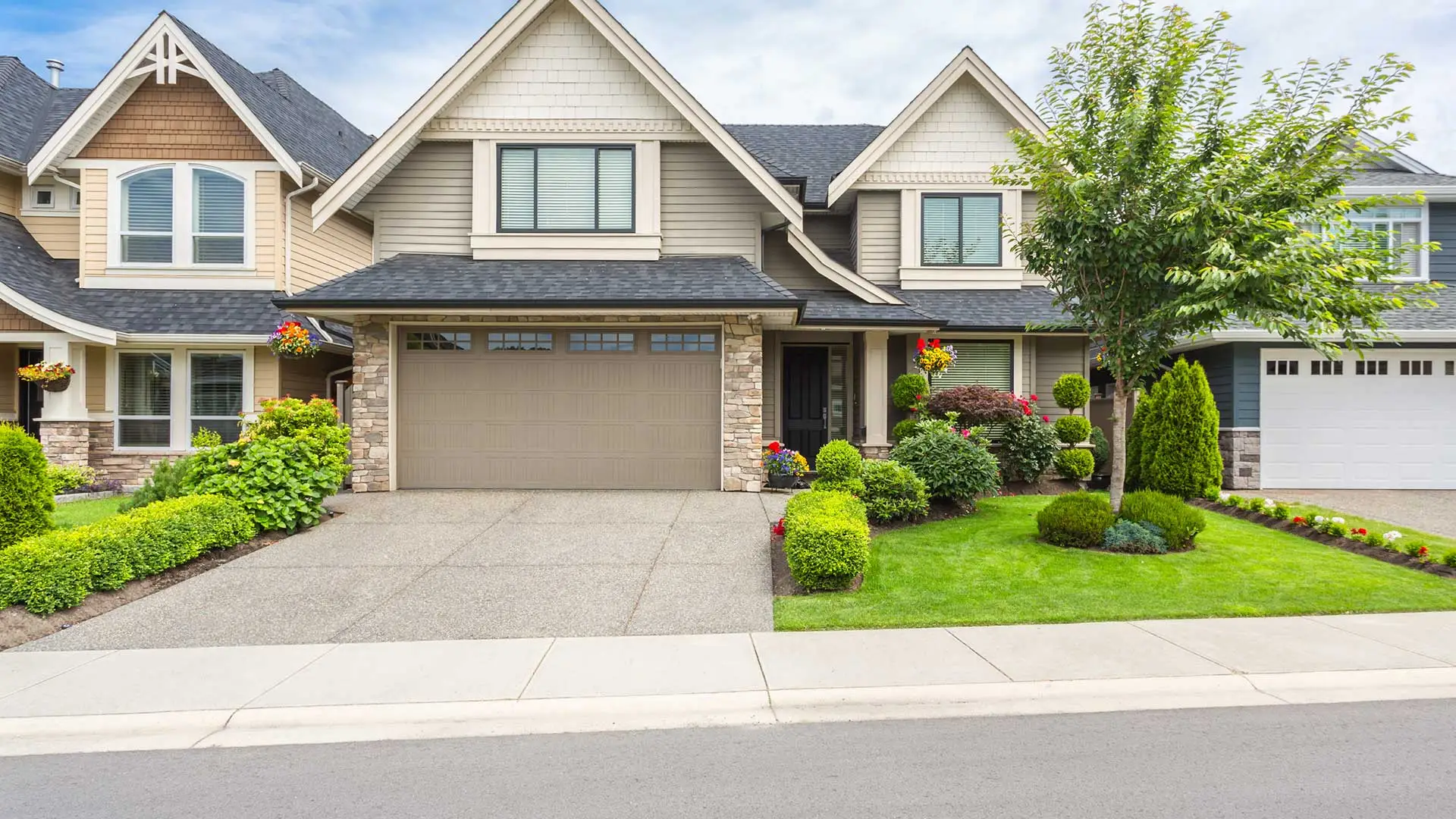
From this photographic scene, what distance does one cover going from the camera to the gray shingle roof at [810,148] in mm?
17141

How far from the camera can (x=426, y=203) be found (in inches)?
547

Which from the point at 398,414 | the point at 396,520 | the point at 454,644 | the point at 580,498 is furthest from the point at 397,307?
the point at 454,644

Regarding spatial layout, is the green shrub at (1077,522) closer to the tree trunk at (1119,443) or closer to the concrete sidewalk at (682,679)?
the tree trunk at (1119,443)

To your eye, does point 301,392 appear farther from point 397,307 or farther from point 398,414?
point 397,307

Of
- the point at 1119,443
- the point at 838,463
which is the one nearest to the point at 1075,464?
the point at 1119,443

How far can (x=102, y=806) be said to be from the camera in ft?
12.7

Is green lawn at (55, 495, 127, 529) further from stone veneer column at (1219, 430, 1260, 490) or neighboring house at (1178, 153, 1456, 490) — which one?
stone veneer column at (1219, 430, 1260, 490)

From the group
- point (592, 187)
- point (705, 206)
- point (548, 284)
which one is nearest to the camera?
point (548, 284)

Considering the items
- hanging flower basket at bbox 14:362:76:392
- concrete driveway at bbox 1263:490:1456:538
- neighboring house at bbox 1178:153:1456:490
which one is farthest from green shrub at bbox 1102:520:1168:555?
hanging flower basket at bbox 14:362:76:392

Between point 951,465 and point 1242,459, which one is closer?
point 951,465

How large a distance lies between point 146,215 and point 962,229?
51.9ft

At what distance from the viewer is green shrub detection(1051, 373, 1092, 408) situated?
14.2 m

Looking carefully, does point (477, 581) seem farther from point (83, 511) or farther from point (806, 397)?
point (806, 397)

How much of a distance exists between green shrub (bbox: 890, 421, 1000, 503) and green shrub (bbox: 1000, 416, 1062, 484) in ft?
7.29
